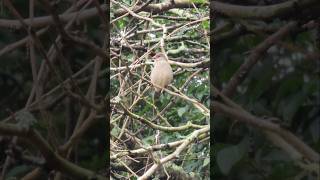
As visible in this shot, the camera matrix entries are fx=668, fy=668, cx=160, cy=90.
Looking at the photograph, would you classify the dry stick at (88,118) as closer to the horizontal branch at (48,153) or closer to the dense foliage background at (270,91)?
the horizontal branch at (48,153)

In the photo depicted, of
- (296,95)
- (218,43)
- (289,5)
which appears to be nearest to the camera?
(296,95)

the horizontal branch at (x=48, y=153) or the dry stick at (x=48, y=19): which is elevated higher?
the dry stick at (x=48, y=19)

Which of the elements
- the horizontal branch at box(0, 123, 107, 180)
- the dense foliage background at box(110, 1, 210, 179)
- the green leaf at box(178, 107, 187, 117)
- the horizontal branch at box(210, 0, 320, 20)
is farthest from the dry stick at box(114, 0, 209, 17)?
the horizontal branch at box(0, 123, 107, 180)

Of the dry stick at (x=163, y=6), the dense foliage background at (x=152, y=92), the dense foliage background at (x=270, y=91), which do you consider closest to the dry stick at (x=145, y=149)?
the dense foliage background at (x=152, y=92)

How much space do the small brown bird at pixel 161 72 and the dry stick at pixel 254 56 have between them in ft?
0.88

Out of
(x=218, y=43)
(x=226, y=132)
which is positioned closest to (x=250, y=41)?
(x=218, y=43)

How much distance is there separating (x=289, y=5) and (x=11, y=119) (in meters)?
0.86

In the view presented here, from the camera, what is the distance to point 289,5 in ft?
5.72

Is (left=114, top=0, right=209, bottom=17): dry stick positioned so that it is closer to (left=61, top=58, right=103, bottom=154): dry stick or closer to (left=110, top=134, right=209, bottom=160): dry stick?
(left=61, top=58, right=103, bottom=154): dry stick

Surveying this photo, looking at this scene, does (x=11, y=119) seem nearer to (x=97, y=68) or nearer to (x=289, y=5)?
(x=97, y=68)

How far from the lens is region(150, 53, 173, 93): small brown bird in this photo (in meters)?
2.02

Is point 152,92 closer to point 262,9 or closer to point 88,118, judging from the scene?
point 88,118

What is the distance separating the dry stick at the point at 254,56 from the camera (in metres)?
1.70

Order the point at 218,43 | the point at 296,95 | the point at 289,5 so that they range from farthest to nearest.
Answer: the point at 218,43, the point at 289,5, the point at 296,95
